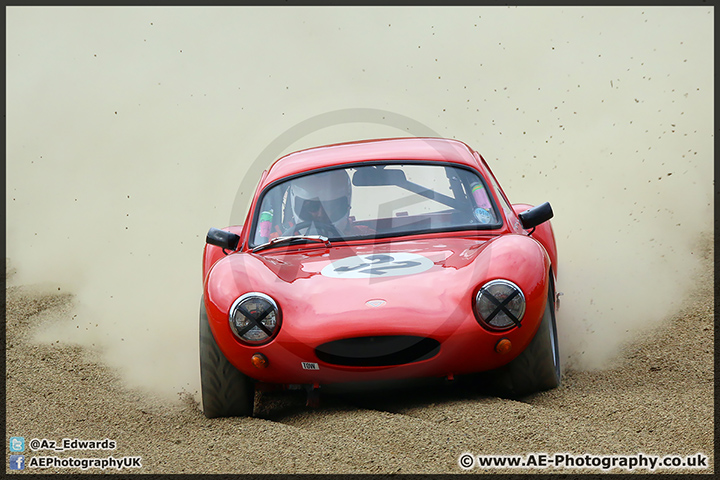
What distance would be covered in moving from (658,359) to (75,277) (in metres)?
6.02

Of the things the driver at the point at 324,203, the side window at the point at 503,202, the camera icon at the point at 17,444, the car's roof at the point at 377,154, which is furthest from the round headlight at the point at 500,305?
the camera icon at the point at 17,444

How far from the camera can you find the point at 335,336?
3.29m

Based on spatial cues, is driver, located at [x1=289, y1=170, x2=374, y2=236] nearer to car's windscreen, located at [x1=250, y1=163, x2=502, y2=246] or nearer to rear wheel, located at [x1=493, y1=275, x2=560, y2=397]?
car's windscreen, located at [x1=250, y1=163, x2=502, y2=246]

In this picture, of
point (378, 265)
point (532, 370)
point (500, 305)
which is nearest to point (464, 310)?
point (500, 305)

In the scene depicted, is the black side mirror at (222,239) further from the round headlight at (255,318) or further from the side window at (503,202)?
the side window at (503,202)

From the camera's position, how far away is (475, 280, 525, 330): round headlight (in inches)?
131

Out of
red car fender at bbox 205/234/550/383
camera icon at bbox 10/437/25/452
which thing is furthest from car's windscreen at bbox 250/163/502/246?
camera icon at bbox 10/437/25/452

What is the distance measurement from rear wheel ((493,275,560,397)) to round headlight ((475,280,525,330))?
215 mm

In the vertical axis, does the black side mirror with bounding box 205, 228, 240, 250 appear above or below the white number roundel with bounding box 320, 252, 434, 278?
above

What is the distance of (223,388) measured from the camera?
11.9 ft

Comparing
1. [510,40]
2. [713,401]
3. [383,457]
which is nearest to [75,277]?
[383,457]

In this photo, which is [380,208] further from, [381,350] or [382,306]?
[381,350]

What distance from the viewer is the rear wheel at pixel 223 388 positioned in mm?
3602

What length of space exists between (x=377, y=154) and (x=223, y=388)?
1856 millimetres
